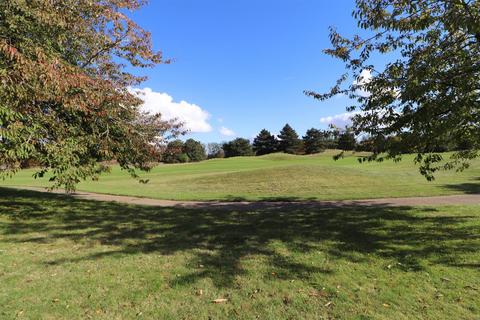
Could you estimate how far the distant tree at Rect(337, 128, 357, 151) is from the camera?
923cm

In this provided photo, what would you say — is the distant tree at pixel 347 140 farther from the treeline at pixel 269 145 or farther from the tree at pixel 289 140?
the tree at pixel 289 140

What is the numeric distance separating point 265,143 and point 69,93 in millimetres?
89370

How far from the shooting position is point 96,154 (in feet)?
32.3

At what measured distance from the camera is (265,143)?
9631cm

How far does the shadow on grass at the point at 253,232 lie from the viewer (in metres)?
6.09

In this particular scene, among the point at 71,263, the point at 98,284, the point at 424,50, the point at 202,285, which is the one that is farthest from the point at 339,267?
the point at 424,50

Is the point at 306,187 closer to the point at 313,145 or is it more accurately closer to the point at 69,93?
the point at 69,93

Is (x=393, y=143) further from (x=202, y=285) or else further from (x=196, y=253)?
(x=202, y=285)

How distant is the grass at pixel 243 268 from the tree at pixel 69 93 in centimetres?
179

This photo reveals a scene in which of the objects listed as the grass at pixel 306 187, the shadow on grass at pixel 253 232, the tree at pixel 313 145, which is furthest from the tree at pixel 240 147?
the shadow on grass at pixel 253 232

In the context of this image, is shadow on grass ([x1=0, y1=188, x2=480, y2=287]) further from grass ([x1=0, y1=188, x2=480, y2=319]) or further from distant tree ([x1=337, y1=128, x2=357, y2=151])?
distant tree ([x1=337, y1=128, x2=357, y2=151])

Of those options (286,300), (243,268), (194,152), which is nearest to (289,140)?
(194,152)

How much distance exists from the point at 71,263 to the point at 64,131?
3797 mm

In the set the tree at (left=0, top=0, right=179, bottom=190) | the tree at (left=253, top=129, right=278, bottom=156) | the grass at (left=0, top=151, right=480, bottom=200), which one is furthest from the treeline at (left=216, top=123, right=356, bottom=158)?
the tree at (left=0, top=0, right=179, bottom=190)
